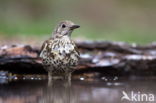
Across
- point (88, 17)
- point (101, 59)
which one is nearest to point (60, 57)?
point (101, 59)

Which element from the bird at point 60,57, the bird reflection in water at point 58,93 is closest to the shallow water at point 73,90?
the bird reflection in water at point 58,93

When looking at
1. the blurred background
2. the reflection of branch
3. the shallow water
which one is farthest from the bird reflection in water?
the blurred background

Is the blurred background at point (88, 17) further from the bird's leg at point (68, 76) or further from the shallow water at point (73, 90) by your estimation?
the shallow water at point (73, 90)

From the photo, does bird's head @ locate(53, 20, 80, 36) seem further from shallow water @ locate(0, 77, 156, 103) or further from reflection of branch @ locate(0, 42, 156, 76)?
shallow water @ locate(0, 77, 156, 103)

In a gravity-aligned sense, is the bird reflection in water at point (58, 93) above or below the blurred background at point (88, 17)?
below

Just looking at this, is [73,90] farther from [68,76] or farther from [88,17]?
[88,17]

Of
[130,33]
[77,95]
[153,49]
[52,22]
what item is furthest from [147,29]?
[77,95]

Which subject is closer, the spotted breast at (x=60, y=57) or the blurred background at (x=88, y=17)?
the spotted breast at (x=60, y=57)
